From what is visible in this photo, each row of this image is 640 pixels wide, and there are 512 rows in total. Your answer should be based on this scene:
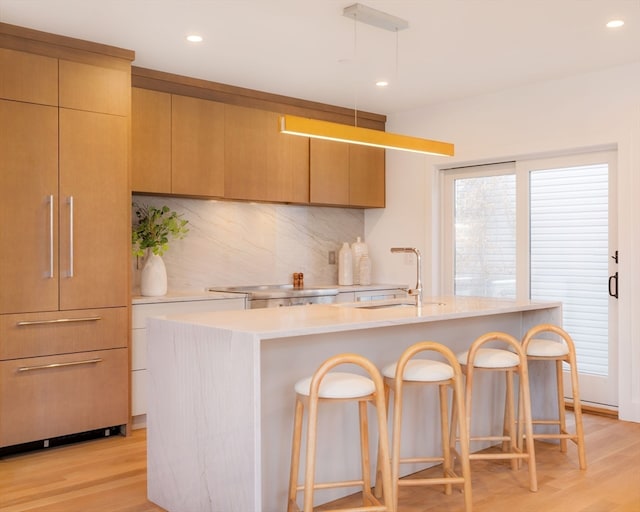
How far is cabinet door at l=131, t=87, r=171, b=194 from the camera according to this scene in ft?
14.6

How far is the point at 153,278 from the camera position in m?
4.55

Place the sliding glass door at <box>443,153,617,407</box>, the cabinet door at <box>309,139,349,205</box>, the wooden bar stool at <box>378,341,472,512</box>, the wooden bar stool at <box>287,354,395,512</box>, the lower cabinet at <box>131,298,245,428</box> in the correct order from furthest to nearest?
the cabinet door at <box>309,139,349,205</box> < the sliding glass door at <box>443,153,617,407</box> < the lower cabinet at <box>131,298,245,428</box> < the wooden bar stool at <box>378,341,472,512</box> < the wooden bar stool at <box>287,354,395,512</box>

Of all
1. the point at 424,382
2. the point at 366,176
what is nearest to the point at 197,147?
the point at 366,176

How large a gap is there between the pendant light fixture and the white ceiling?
0.06 metres

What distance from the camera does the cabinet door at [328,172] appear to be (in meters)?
5.54

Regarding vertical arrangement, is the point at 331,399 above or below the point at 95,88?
below

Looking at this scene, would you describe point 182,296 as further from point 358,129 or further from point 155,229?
point 358,129

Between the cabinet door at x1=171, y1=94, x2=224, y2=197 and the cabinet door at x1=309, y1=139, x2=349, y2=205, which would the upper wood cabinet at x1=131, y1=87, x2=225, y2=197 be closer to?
the cabinet door at x1=171, y1=94, x2=224, y2=197

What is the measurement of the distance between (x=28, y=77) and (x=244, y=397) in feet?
7.96

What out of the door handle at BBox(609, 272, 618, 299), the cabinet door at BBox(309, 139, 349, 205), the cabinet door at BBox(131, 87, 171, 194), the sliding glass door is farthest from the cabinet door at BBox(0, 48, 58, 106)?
the door handle at BBox(609, 272, 618, 299)

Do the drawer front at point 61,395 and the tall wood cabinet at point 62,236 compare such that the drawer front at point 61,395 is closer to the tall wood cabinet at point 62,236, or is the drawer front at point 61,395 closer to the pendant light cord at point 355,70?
the tall wood cabinet at point 62,236

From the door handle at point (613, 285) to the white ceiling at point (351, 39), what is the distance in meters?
1.47

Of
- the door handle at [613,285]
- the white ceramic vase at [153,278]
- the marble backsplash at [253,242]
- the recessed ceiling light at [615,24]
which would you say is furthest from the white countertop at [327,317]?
the marble backsplash at [253,242]

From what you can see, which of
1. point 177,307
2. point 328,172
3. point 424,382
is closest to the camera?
point 424,382
